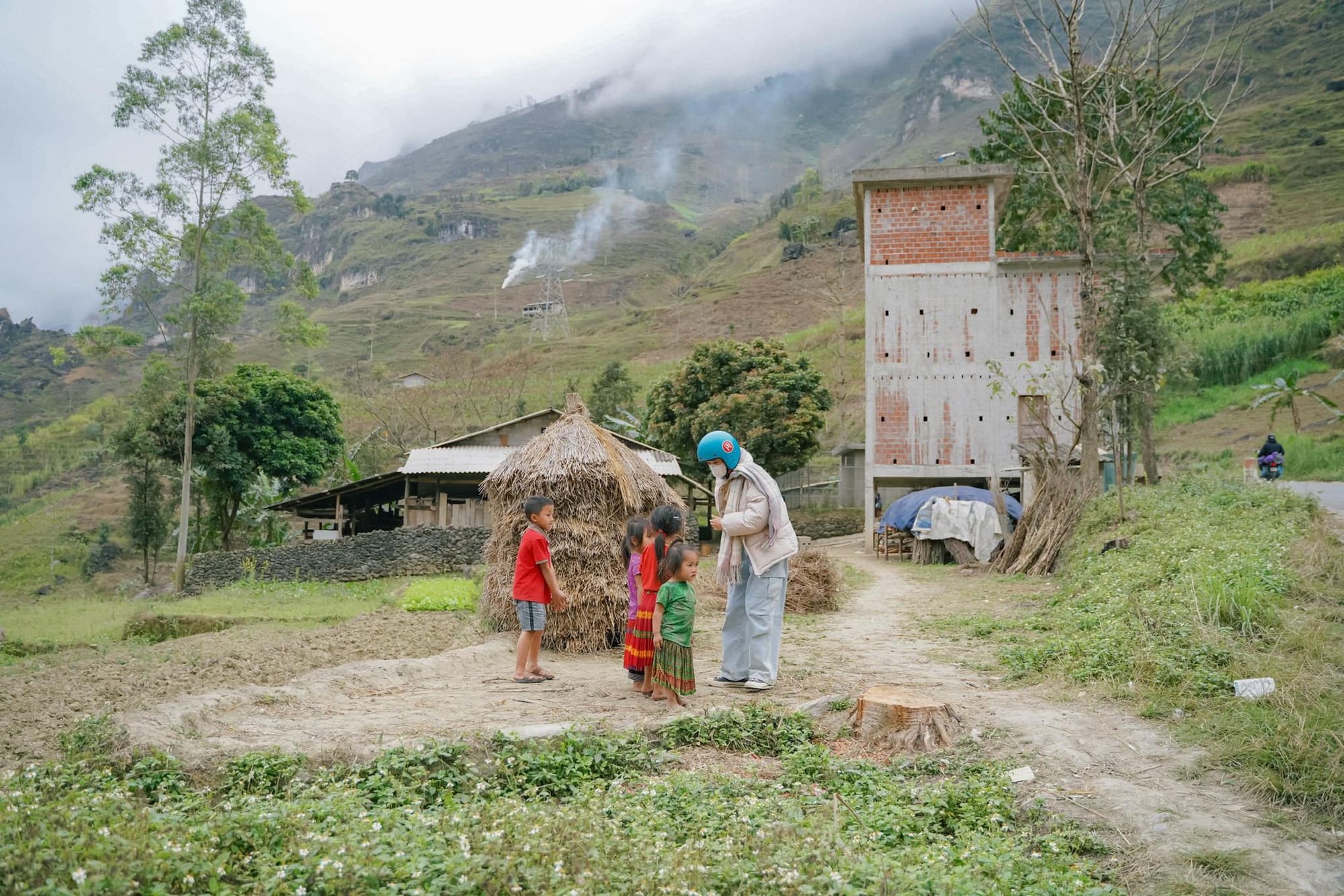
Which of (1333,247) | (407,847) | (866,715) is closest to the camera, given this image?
(407,847)

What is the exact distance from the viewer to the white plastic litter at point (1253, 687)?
553 cm

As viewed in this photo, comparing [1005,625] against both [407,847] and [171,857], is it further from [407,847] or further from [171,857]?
[171,857]

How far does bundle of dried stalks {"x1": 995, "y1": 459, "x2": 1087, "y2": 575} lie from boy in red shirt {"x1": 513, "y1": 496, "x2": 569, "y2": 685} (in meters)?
10.3

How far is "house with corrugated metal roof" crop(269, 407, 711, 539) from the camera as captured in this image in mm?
25234

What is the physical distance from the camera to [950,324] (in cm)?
2383

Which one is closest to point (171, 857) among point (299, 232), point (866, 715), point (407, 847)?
point (407, 847)

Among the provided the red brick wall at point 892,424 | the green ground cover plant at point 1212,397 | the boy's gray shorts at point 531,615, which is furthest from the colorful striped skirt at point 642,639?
the green ground cover plant at point 1212,397

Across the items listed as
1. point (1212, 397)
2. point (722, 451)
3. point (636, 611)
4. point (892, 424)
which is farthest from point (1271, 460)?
point (1212, 397)

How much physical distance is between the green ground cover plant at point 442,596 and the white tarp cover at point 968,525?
30.7ft

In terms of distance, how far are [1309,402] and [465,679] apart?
105ft

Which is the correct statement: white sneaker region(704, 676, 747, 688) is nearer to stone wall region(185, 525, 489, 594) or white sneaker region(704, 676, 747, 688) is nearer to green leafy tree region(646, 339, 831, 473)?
stone wall region(185, 525, 489, 594)

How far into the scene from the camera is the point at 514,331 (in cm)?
8588

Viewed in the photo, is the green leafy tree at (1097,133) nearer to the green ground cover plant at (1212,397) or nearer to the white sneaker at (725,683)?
the green ground cover plant at (1212,397)

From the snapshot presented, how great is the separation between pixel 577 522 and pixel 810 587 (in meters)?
4.38
